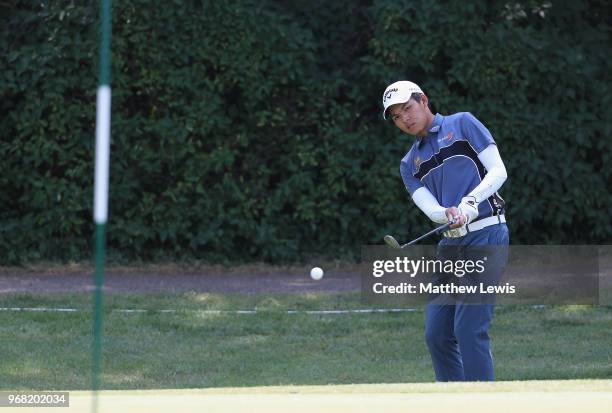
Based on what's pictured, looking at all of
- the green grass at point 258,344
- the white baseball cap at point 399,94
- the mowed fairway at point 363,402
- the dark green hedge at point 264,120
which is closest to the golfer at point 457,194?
the white baseball cap at point 399,94

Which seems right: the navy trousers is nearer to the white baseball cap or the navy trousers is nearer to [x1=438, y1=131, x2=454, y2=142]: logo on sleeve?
[x1=438, y1=131, x2=454, y2=142]: logo on sleeve

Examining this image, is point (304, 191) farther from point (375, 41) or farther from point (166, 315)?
point (166, 315)

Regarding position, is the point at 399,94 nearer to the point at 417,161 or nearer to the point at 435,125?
the point at 435,125

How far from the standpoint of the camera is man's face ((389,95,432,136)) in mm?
6074

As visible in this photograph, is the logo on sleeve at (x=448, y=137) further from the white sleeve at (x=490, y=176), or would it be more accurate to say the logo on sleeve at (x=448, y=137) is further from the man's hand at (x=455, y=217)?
the man's hand at (x=455, y=217)

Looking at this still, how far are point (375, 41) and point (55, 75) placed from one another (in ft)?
10.3

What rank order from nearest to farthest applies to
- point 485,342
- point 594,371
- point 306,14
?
1. point 485,342
2. point 594,371
3. point 306,14

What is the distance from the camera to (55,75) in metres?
11.4

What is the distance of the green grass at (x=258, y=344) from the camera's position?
7531mm

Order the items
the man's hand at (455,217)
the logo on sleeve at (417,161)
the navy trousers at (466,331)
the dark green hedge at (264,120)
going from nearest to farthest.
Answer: the man's hand at (455,217) < the navy trousers at (466,331) < the logo on sleeve at (417,161) < the dark green hedge at (264,120)

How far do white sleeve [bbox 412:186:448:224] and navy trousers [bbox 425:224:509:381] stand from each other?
0.43 ft

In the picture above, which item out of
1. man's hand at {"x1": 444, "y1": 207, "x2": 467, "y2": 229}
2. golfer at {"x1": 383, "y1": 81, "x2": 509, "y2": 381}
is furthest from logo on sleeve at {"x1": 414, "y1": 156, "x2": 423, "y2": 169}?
man's hand at {"x1": 444, "y1": 207, "x2": 467, "y2": 229}

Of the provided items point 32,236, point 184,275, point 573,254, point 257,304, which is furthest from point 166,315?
point 573,254

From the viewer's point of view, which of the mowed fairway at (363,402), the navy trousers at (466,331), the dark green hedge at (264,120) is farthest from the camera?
the dark green hedge at (264,120)
